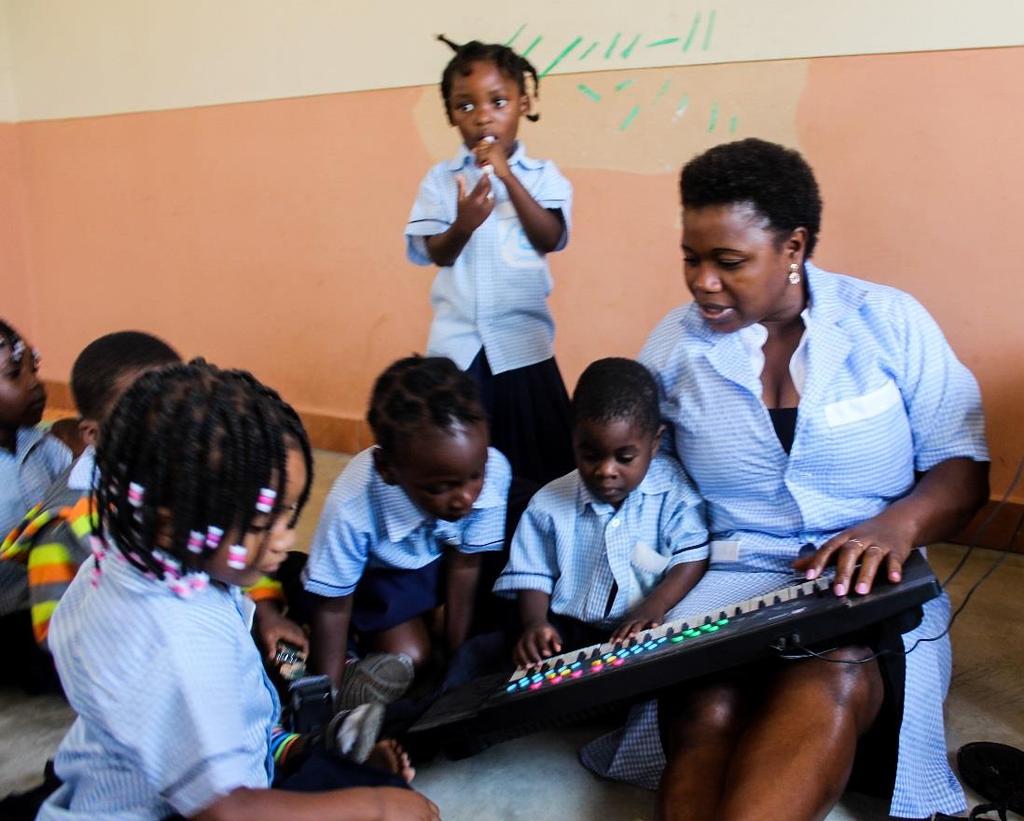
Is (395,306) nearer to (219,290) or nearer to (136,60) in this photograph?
(219,290)

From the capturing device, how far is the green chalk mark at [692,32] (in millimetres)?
2270

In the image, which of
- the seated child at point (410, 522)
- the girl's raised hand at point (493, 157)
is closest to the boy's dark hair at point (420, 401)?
the seated child at point (410, 522)

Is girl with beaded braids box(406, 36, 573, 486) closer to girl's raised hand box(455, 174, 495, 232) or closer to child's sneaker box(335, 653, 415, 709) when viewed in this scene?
girl's raised hand box(455, 174, 495, 232)

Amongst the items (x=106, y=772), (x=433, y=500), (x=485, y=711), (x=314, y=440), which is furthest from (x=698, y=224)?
(x=314, y=440)

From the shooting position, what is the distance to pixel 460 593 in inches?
65.6

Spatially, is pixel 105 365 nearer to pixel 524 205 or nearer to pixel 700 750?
pixel 524 205

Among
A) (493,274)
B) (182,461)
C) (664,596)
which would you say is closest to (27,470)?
(493,274)

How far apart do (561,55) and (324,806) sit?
2019 millimetres

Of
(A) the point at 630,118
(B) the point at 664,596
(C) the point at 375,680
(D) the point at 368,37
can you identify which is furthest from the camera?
(D) the point at 368,37

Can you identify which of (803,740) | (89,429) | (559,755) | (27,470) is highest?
(89,429)

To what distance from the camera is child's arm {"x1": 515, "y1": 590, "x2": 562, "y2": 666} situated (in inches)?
55.2

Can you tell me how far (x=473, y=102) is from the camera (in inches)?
70.5

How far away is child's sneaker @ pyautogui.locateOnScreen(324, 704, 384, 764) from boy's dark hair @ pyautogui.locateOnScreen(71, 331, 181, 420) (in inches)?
27.1

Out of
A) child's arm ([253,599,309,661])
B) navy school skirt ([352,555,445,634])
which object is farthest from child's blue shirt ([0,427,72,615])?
navy school skirt ([352,555,445,634])
